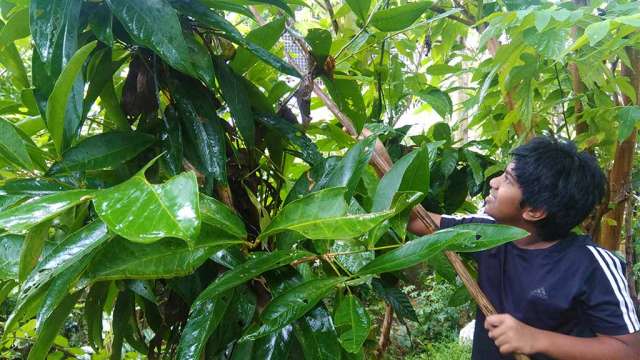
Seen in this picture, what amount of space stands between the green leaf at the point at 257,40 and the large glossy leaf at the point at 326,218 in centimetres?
26

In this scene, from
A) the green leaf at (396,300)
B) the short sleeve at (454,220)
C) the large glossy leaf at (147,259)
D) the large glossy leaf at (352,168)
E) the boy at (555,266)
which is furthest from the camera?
the short sleeve at (454,220)

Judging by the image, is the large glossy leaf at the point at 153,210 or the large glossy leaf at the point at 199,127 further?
the large glossy leaf at the point at 199,127

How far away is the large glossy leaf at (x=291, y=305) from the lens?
385 millimetres

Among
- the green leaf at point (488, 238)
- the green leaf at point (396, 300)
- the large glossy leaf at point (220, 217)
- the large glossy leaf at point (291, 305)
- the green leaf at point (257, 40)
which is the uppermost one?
the green leaf at point (257, 40)

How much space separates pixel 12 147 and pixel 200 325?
0.21 metres

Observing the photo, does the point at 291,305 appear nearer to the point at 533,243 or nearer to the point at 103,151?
the point at 103,151

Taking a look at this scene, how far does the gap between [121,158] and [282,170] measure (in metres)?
0.22

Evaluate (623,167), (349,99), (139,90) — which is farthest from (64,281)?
(623,167)

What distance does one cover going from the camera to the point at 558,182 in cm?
78

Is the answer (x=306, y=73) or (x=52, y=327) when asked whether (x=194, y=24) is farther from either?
(x=52, y=327)

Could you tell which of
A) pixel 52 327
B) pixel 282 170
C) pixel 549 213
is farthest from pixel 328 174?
pixel 549 213

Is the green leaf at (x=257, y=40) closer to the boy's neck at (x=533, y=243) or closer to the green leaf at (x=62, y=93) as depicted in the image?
the green leaf at (x=62, y=93)

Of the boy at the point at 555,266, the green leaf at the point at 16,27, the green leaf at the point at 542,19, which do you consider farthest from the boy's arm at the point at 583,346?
the green leaf at the point at 16,27

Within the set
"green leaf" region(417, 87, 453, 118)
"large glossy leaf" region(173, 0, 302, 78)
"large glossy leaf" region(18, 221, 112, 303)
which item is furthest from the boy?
"large glossy leaf" region(18, 221, 112, 303)
